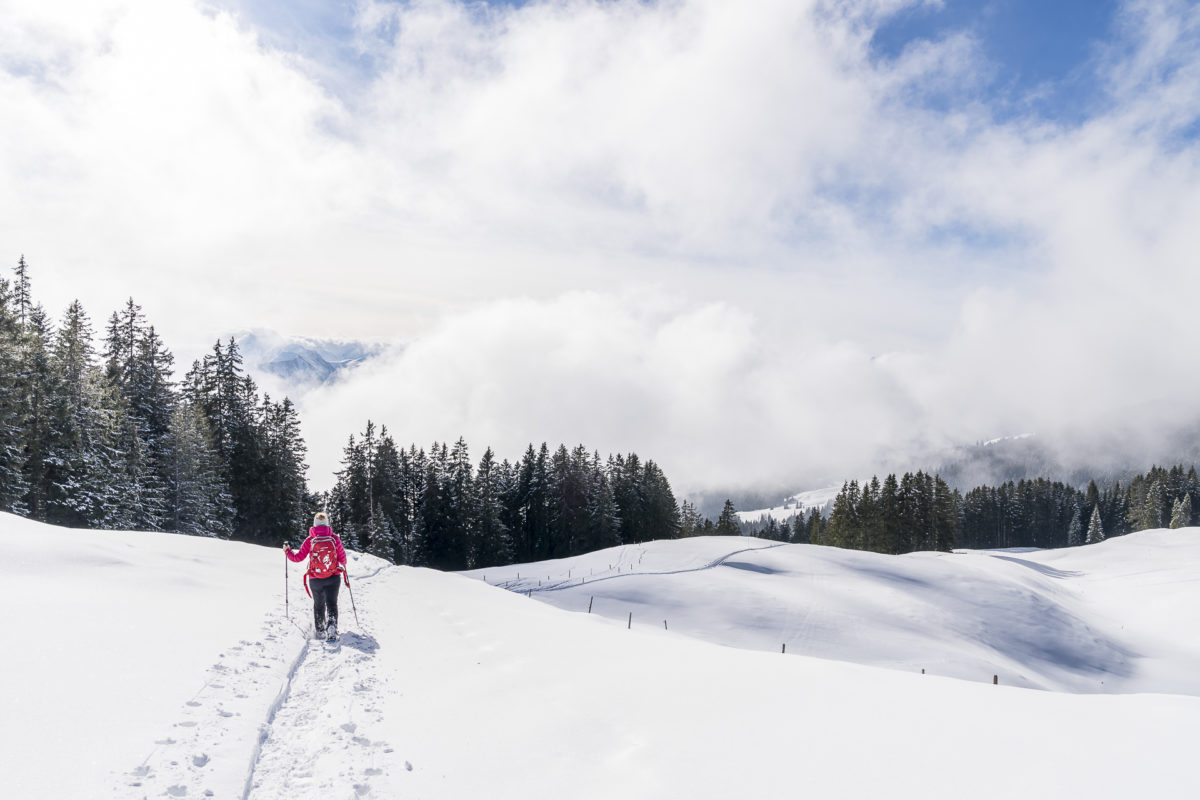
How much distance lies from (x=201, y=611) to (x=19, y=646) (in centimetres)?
463

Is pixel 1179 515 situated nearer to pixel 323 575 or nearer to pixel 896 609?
pixel 896 609

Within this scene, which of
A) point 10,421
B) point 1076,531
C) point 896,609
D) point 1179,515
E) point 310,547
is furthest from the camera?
point 1076,531

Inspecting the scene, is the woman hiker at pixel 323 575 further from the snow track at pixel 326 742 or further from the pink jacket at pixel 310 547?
the snow track at pixel 326 742

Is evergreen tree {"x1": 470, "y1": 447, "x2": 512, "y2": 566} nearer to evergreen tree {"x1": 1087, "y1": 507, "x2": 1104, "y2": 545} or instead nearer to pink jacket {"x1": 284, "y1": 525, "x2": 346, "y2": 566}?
pink jacket {"x1": 284, "y1": 525, "x2": 346, "y2": 566}

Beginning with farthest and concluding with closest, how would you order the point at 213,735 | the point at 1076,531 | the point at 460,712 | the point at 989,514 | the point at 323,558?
the point at 989,514 < the point at 1076,531 < the point at 323,558 < the point at 460,712 < the point at 213,735

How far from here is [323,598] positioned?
12930 mm

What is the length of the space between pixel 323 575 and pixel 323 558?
0.37 meters

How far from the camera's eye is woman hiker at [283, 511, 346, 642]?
12.8 m

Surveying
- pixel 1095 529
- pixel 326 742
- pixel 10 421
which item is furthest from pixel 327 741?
pixel 1095 529

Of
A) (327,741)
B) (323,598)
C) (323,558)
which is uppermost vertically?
(323,558)

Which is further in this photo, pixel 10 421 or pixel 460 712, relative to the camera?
pixel 10 421

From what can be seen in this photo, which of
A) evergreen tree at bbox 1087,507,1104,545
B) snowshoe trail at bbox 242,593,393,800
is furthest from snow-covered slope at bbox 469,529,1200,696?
evergreen tree at bbox 1087,507,1104,545

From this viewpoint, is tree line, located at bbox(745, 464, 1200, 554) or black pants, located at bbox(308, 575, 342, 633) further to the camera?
tree line, located at bbox(745, 464, 1200, 554)

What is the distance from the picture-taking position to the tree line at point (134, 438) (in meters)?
33.3
